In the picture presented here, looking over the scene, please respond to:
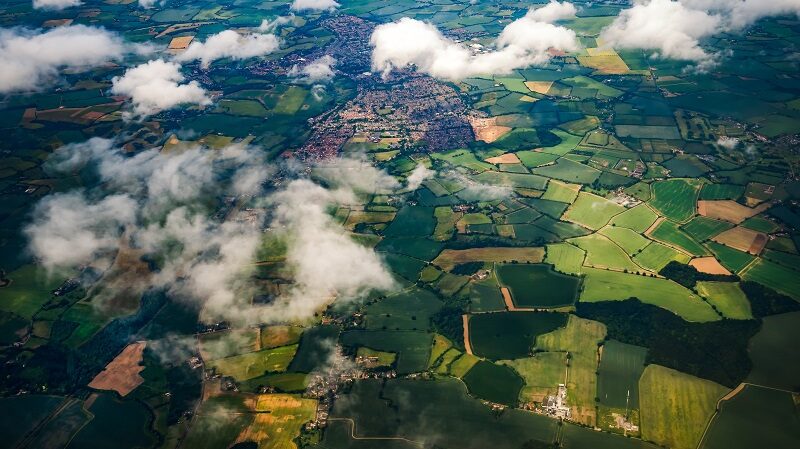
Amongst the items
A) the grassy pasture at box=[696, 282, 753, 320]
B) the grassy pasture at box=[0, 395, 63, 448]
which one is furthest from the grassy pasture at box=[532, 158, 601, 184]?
the grassy pasture at box=[0, 395, 63, 448]

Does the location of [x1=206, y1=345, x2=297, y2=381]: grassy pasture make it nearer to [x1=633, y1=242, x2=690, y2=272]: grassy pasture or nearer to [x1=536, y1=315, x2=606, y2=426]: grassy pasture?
[x1=536, y1=315, x2=606, y2=426]: grassy pasture

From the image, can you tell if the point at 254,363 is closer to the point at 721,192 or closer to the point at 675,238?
the point at 675,238

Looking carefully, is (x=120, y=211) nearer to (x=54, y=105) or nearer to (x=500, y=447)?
(x=54, y=105)

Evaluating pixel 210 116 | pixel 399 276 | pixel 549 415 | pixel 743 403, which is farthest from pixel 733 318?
pixel 210 116

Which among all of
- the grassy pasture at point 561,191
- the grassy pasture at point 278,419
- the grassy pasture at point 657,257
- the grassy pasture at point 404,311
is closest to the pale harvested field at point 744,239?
the grassy pasture at point 657,257

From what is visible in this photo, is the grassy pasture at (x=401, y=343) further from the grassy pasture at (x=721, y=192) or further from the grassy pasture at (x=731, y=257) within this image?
the grassy pasture at (x=721, y=192)
